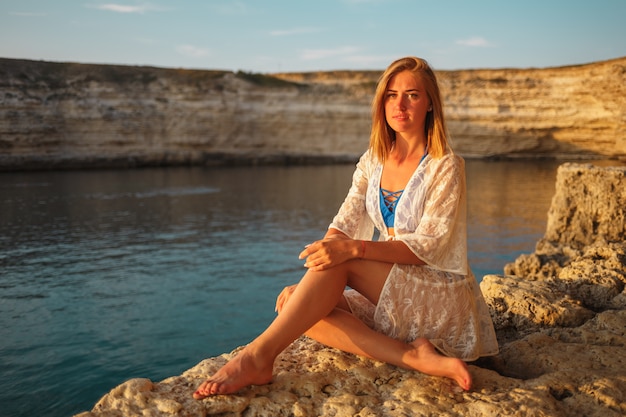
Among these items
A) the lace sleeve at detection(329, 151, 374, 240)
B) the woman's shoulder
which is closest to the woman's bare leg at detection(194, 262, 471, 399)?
the lace sleeve at detection(329, 151, 374, 240)

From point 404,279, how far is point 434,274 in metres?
0.16

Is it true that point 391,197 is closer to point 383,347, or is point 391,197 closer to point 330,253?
point 330,253

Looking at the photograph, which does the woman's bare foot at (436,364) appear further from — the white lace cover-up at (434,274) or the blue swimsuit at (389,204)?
the blue swimsuit at (389,204)

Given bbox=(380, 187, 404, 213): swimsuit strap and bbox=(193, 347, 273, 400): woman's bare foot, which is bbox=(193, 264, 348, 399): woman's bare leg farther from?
bbox=(380, 187, 404, 213): swimsuit strap

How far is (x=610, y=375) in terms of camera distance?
258 cm

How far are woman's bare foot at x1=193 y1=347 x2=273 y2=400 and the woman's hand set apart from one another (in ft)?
1.61

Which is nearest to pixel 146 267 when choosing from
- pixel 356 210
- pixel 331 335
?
pixel 356 210

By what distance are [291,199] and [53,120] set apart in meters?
16.3

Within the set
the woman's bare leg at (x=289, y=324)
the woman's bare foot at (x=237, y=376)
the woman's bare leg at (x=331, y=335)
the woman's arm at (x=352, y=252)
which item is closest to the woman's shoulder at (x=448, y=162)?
the woman's arm at (x=352, y=252)

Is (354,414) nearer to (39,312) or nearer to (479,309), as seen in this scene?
(479,309)

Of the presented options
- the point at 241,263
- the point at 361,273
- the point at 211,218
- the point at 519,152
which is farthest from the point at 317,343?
the point at 519,152

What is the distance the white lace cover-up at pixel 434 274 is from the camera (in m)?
2.55

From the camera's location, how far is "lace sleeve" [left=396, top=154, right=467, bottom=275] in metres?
2.52

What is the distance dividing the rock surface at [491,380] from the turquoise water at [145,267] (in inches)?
87.1
